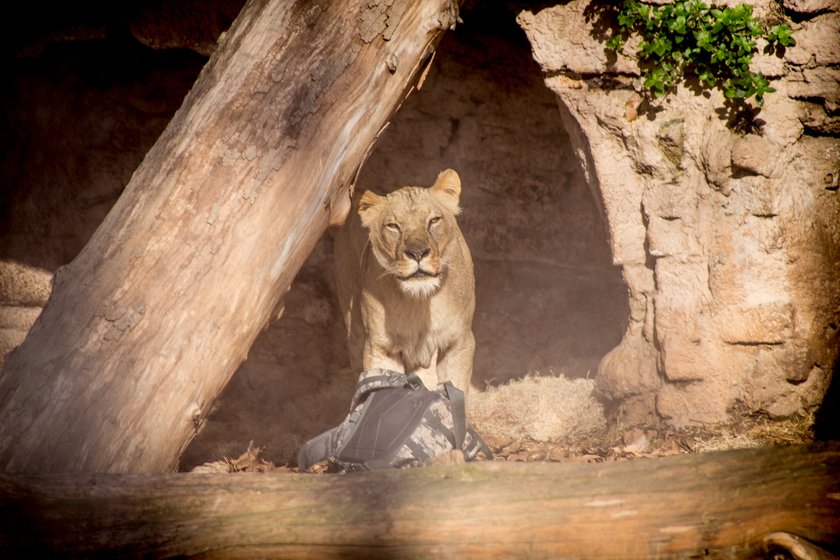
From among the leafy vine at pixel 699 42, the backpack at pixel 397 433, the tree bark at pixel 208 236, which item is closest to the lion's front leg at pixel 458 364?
the backpack at pixel 397 433

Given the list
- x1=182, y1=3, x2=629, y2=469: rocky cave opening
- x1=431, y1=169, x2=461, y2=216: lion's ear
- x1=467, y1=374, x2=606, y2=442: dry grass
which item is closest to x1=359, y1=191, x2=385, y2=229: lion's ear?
x1=431, y1=169, x2=461, y2=216: lion's ear

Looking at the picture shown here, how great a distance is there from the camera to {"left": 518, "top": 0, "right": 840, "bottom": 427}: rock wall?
5164 mm

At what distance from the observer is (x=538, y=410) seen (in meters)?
6.26

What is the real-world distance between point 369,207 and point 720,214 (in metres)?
2.42

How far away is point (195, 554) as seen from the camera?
9.32 feet

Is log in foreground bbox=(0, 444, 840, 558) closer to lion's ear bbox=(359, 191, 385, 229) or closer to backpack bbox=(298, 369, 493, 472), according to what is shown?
backpack bbox=(298, 369, 493, 472)

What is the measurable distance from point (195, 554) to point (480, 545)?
1.02 meters

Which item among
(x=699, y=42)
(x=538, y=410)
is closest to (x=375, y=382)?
(x=538, y=410)

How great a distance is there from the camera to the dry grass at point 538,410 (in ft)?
19.5

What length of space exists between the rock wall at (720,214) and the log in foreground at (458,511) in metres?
2.57

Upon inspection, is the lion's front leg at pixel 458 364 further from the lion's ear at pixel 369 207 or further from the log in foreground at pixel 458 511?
the log in foreground at pixel 458 511

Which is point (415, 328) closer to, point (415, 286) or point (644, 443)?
point (415, 286)

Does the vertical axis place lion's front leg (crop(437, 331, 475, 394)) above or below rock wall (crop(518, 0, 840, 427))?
below

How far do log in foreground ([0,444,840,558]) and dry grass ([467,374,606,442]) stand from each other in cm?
305
